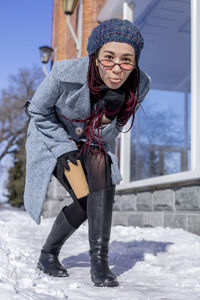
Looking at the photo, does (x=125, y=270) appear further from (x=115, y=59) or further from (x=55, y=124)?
(x=115, y=59)

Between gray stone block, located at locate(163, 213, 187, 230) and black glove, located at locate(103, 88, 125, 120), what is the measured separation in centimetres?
186

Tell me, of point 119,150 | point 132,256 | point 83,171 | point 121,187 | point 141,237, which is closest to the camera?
Answer: point 83,171

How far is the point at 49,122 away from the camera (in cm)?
210

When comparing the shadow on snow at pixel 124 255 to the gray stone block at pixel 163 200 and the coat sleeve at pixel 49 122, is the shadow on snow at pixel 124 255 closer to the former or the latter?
the gray stone block at pixel 163 200

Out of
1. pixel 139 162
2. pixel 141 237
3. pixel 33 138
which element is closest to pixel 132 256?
pixel 141 237

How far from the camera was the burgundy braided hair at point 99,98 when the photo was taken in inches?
75.3

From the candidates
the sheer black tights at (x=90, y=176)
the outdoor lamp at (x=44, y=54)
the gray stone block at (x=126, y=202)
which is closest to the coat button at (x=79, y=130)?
the sheer black tights at (x=90, y=176)

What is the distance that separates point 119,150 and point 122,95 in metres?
3.65

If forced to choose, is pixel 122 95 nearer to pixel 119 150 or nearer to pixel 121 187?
pixel 121 187

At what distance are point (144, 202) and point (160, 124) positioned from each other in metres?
2.62

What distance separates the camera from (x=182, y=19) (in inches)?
235

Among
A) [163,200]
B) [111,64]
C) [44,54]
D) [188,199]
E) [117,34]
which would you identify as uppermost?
[44,54]

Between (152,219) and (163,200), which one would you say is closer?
(163,200)

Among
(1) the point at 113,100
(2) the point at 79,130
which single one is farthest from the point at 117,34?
(2) the point at 79,130
